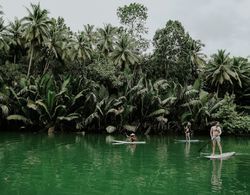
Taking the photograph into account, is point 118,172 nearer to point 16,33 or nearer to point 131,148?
point 131,148

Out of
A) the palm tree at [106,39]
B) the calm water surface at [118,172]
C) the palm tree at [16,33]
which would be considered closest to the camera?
the calm water surface at [118,172]

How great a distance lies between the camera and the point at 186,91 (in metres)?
40.2

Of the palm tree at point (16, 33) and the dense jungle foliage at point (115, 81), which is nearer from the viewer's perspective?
the dense jungle foliage at point (115, 81)

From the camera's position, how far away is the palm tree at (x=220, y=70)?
45.7 metres

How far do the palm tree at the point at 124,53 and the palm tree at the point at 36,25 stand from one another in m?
8.43

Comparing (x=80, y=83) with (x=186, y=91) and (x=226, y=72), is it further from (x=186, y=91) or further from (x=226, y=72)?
(x=226, y=72)

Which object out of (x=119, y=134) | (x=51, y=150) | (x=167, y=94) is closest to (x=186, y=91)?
(x=167, y=94)

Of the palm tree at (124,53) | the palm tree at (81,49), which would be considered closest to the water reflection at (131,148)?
the palm tree at (81,49)

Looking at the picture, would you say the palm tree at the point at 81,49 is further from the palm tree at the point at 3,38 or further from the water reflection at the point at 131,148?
the water reflection at the point at 131,148

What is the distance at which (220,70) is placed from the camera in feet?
151

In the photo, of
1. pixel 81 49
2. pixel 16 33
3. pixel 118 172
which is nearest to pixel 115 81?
pixel 81 49

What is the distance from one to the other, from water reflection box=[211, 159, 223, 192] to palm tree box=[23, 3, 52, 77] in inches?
1056

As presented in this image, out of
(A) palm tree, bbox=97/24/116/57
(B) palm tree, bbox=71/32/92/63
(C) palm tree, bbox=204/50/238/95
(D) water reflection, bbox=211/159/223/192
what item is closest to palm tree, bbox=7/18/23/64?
(B) palm tree, bbox=71/32/92/63

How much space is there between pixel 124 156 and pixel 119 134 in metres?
17.2
